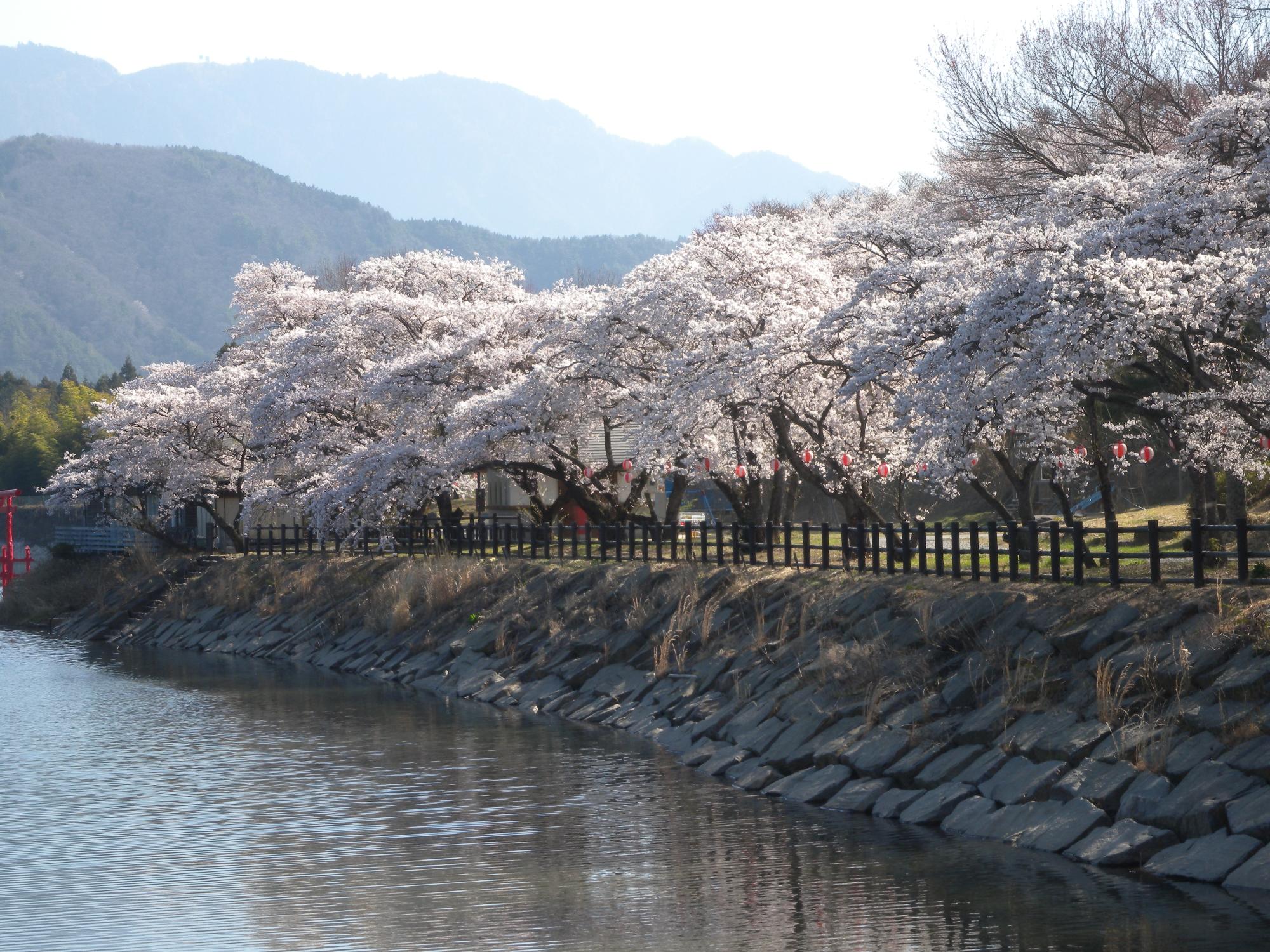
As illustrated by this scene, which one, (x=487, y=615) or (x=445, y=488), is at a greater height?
(x=445, y=488)

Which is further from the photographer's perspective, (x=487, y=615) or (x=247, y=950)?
(x=487, y=615)

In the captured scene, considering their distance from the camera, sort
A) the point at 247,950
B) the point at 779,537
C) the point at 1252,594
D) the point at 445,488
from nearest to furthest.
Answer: the point at 247,950 < the point at 1252,594 < the point at 779,537 < the point at 445,488

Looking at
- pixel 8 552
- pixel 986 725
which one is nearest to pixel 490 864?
pixel 986 725

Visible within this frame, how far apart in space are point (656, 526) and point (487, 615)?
4728 millimetres

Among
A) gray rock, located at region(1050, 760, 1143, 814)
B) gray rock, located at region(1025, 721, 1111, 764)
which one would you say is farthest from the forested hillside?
gray rock, located at region(1050, 760, 1143, 814)

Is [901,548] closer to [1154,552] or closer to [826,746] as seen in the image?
[826,746]

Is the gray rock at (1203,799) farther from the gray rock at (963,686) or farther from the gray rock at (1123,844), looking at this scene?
the gray rock at (963,686)

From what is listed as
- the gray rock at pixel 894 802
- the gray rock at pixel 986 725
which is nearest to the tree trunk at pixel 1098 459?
the gray rock at pixel 986 725

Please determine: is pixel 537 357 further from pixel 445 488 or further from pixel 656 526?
pixel 656 526

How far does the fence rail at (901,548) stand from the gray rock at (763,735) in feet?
12.9

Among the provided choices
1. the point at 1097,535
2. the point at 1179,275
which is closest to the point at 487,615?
the point at 1097,535

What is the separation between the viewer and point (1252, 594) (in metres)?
16.7

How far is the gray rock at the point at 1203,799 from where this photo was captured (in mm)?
13828

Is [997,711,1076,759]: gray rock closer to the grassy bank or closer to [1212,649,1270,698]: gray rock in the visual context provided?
[1212,649,1270,698]: gray rock
